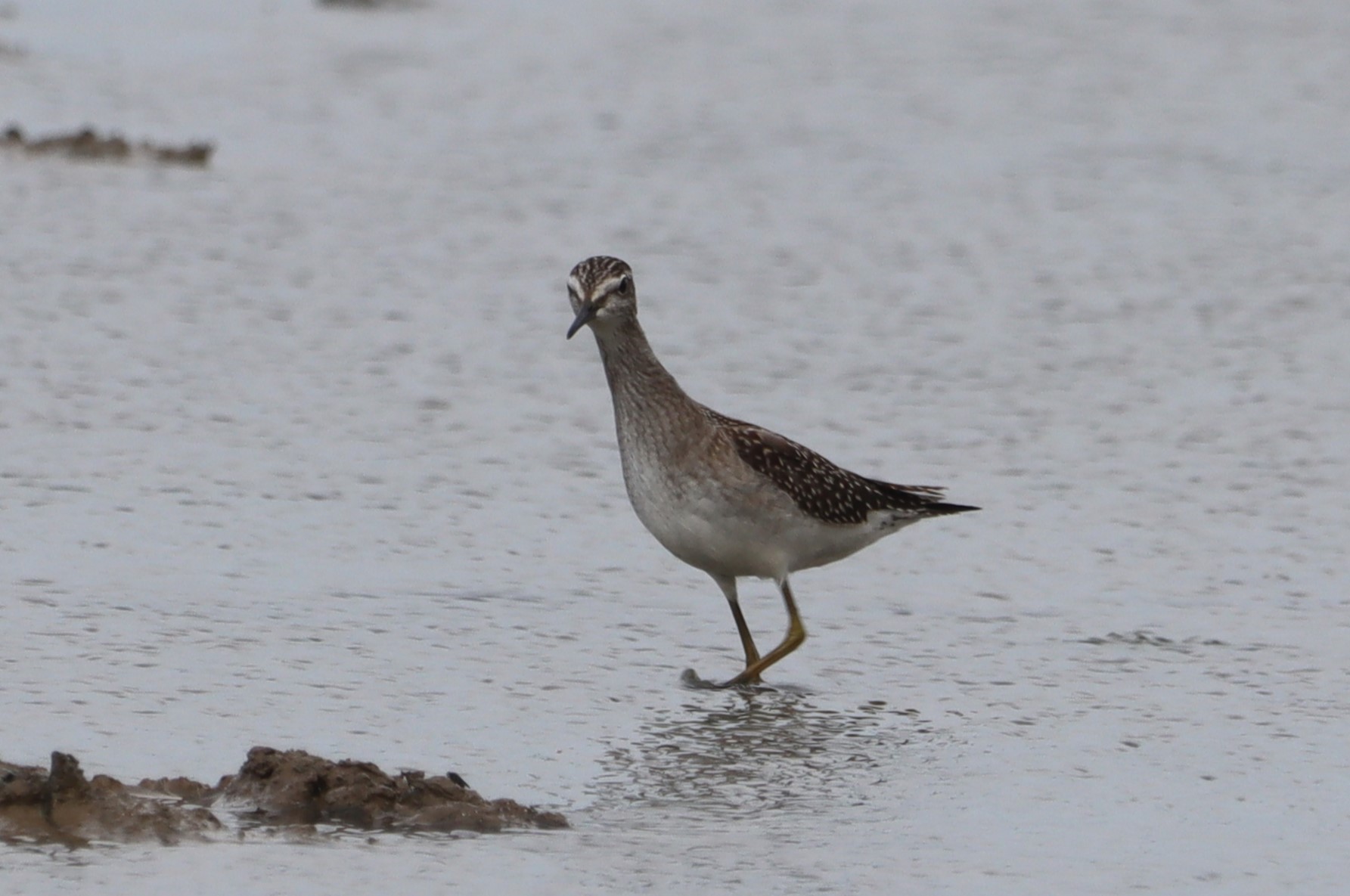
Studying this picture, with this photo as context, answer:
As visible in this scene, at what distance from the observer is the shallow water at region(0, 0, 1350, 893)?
6547 millimetres

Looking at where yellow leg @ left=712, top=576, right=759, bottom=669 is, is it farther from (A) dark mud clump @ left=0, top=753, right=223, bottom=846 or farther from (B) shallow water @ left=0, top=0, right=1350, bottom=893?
(A) dark mud clump @ left=0, top=753, right=223, bottom=846

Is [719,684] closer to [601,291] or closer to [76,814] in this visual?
[601,291]

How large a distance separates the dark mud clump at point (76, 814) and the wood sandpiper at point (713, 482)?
242cm

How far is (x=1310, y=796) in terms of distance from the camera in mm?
6660

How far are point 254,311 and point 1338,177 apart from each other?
8041 millimetres

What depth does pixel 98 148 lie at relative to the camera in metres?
15.8

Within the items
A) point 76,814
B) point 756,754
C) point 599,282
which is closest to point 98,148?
point 599,282

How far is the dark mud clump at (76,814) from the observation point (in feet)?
18.6

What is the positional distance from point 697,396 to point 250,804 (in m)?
6.03

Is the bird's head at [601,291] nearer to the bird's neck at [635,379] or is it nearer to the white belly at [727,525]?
the bird's neck at [635,379]

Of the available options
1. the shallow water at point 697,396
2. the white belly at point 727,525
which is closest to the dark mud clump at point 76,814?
the shallow water at point 697,396

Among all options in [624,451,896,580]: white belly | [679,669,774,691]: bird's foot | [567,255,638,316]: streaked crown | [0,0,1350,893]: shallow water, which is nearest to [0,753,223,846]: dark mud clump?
[0,0,1350,893]: shallow water

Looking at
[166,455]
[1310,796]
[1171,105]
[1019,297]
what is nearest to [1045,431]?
[1019,297]

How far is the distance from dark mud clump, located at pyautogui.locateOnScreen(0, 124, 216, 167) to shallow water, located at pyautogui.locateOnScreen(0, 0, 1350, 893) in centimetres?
18
